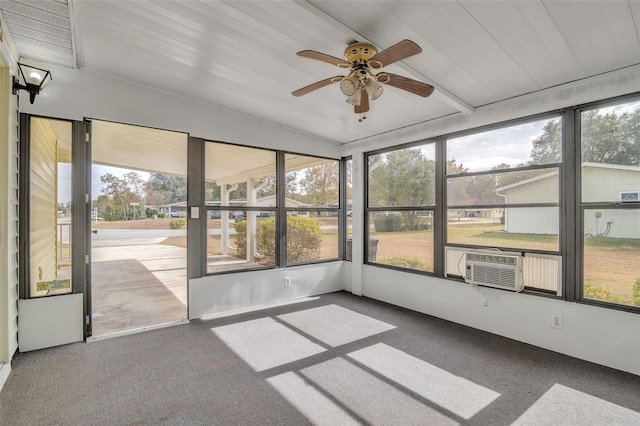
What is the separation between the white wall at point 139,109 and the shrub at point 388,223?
6.26ft

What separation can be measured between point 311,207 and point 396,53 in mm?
3386

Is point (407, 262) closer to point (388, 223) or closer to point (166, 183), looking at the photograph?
point (388, 223)

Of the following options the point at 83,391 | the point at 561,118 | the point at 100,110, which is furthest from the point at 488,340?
the point at 100,110

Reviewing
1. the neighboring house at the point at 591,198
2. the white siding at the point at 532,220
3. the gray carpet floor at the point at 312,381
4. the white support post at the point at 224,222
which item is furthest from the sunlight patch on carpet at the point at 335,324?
the neighboring house at the point at 591,198

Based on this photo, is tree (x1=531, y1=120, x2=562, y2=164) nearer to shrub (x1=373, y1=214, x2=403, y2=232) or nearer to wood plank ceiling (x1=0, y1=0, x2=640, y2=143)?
wood plank ceiling (x1=0, y1=0, x2=640, y2=143)

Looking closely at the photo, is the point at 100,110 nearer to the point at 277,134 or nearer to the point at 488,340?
the point at 277,134

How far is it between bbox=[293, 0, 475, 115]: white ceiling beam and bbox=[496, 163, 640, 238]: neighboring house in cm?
105

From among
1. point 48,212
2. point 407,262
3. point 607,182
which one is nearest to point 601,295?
point 607,182

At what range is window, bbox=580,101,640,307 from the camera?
2.61m

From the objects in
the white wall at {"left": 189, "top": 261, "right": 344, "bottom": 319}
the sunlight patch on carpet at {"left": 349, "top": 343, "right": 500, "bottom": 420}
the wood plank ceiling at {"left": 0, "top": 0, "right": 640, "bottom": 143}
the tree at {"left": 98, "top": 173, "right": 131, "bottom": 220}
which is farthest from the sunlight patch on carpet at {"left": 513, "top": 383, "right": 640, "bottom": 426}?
the tree at {"left": 98, "top": 173, "right": 131, "bottom": 220}

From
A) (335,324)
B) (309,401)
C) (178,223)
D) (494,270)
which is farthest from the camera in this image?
(178,223)

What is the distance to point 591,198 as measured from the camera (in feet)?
9.23

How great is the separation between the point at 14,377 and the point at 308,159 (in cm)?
420

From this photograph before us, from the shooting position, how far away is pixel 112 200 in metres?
6.09
